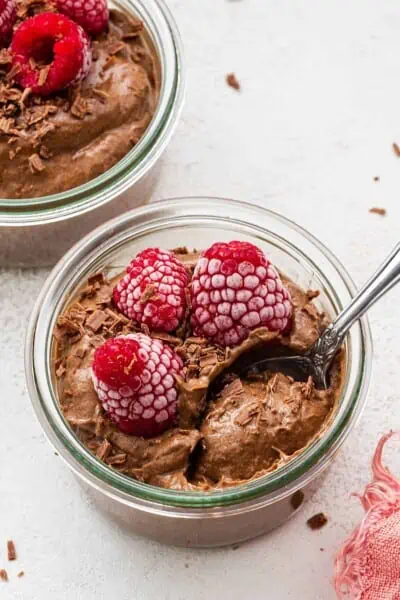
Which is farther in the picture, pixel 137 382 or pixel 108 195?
pixel 108 195

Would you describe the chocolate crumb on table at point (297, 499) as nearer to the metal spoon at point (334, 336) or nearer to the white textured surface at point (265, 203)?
the white textured surface at point (265, 203)

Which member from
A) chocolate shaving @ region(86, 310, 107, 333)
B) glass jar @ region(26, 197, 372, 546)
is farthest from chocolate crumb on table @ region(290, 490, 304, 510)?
chocolate shaving @ region(86, 310, 107, 333)

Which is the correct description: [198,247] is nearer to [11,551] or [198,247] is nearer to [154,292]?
[154,292]

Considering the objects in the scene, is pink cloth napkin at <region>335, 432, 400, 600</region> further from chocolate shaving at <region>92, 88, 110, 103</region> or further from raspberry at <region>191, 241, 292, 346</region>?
chocolate shaving at <region>92, 88, 110, 103</region>

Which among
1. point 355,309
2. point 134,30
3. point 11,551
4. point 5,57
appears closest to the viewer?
point 355,309

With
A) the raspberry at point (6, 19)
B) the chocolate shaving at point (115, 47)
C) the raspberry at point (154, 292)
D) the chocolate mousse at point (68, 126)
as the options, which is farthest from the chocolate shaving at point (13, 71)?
the raspberry at point (154, 292)

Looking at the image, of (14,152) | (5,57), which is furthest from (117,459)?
(5,57)
